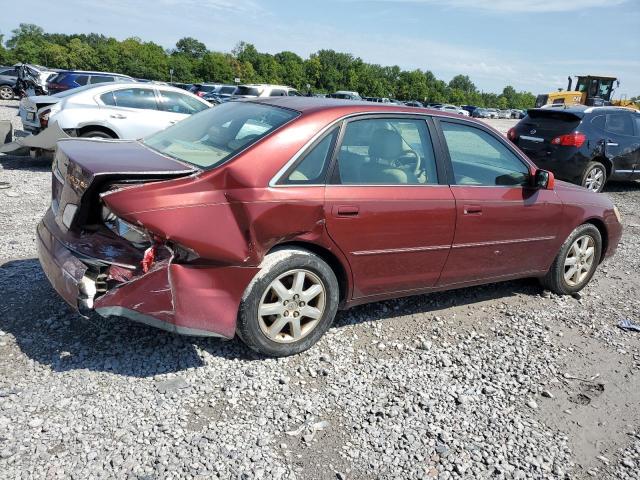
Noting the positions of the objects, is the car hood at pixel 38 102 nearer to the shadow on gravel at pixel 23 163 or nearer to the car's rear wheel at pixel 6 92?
the shadow on gravel at pixel 23 163

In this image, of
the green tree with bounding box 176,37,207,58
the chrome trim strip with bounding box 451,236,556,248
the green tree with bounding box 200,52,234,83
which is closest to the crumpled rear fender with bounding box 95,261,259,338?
the chrome trim strip with bounding box 451,236,556,248

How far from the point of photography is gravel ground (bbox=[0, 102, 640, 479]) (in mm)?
2666

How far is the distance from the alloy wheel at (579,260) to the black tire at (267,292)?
275 cm

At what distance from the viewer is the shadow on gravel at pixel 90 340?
3.33 m

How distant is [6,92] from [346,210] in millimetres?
29607

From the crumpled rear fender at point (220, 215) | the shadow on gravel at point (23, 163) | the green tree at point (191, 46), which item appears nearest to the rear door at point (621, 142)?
the crumpled rear fender at point (220, 215)

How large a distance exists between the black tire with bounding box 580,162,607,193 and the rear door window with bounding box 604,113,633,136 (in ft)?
2.47

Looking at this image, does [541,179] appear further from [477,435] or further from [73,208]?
[73,208]

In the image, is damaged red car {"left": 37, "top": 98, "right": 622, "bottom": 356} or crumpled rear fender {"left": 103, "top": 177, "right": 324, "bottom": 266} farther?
damaged red car {"left": 37, "top": 98, "right": 622, "bottom": 356}

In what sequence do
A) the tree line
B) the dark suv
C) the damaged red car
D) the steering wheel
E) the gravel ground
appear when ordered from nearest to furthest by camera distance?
the gravel ground, the damaged red car, the steering wheel, the dark suv, the tree line

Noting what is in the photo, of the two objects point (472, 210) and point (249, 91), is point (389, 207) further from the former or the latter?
point (249, 91)

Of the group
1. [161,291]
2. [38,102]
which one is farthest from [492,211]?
[38,102]

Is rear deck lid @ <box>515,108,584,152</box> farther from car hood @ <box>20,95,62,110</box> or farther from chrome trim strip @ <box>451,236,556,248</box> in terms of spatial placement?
car hood @ <box>20,95,62,110</box>

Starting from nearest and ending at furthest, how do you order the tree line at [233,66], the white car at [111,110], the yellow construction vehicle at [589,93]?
the white car at [111,110]
the yellow construction vehicle at [589,93]
the tree line at [233,66]
